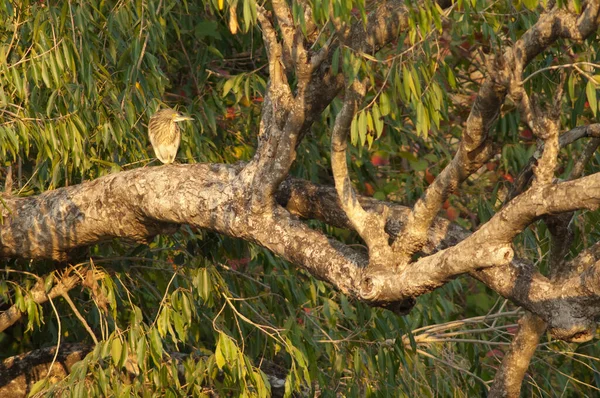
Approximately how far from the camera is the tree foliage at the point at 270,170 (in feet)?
11.4

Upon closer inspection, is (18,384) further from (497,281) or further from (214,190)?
(497,281)

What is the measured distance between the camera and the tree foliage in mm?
3484

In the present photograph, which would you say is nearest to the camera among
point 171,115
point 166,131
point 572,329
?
point 572,329

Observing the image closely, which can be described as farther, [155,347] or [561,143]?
[155,347]

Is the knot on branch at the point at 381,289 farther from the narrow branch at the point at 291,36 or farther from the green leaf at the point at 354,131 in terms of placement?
the narrow branch at the point at 291,36

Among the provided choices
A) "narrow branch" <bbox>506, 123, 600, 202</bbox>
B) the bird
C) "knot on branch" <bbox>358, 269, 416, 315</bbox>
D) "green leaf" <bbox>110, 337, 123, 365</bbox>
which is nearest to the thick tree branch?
"knot on branch" <bbox>358, 269, 416, 315</bbox>

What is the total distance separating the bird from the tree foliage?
0.08 meters

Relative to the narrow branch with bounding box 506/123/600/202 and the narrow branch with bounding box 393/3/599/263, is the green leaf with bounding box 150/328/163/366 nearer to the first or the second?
the narrow branch with bounding box 393/3/599/263

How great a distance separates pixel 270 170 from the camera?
13.0 feet

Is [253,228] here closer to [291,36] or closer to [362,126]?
[291,36]

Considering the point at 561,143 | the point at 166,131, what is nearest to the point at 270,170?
the point at 561,143

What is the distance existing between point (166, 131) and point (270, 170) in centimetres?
186

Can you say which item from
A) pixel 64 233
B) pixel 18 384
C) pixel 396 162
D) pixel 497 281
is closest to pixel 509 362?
pixel 497 281

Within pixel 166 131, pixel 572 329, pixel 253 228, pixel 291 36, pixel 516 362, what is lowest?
pixel 516 362
